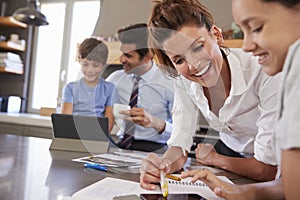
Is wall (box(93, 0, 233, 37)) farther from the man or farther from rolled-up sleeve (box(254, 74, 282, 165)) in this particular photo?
rolled-up sleeve (box(254, 74, 282, 165))

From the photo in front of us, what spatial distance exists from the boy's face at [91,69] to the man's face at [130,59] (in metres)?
0.10

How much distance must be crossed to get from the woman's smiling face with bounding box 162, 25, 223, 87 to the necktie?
34 cm

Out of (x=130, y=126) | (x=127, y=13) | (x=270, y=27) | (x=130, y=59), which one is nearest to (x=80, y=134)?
(x=130, y=126)

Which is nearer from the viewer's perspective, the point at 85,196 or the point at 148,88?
the point at 85,196

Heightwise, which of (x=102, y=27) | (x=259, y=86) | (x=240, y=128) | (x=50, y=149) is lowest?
(x=50, y=149)

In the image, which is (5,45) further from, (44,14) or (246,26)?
(246,26)

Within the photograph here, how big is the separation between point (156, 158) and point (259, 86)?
11.4 inches

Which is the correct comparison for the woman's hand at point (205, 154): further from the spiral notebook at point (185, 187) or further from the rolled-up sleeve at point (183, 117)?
the spiral notebook at point (185, 187)

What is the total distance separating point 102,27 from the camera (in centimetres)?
111

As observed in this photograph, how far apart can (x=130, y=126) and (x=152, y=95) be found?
129 millimetres

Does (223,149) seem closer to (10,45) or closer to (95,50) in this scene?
(95,50)

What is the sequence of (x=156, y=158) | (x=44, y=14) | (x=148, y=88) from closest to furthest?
1. (x=156, y=158)
2. (x=148, y=88)
3. (x=44, y=14)

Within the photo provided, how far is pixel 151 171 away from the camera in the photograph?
1.98 ft

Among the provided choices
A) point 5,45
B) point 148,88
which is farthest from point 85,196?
point 5,45
